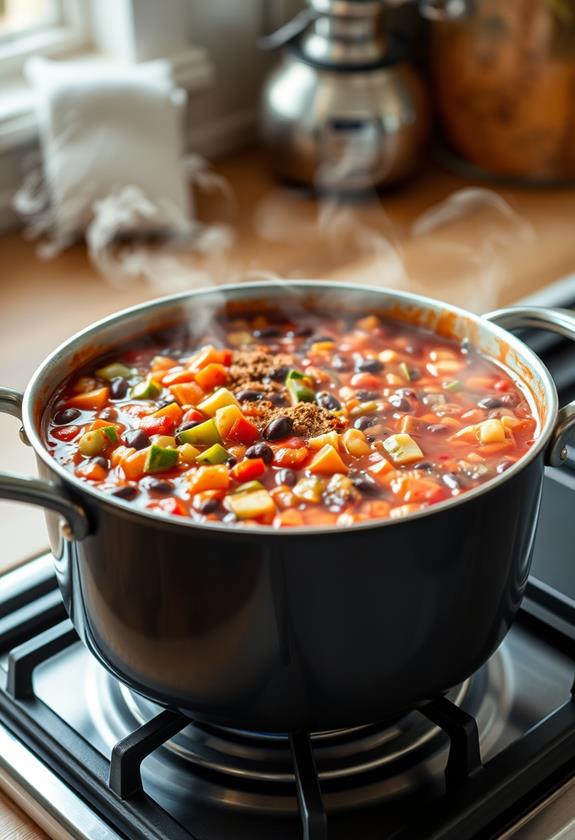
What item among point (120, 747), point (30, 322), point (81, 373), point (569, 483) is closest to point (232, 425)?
point (81, 373)

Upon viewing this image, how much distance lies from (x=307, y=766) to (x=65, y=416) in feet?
1.30

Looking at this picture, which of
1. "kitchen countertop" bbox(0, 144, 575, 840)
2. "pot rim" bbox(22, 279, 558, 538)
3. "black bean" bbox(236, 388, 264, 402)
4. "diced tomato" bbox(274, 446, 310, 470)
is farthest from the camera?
"kitchen countertop" bbox(0, 144, 575, 840)

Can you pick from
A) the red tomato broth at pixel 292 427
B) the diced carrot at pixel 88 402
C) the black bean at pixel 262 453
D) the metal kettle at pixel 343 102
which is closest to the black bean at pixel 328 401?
the red tomato broth at pixel 292 427

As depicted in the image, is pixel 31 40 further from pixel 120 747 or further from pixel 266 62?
pixel 120 747

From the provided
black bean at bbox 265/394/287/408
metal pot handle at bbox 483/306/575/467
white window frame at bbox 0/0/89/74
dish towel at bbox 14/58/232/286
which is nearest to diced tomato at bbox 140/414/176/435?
black bean at bbox 265/394/287/408

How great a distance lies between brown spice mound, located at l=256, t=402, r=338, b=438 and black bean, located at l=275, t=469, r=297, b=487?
0.21 feet

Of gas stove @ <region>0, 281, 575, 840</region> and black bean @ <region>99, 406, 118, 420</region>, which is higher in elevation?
black bean @ <region>99, 406, 118, 420</region>

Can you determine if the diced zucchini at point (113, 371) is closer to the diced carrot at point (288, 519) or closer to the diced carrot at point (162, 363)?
the diced carrot at point (162, 363)

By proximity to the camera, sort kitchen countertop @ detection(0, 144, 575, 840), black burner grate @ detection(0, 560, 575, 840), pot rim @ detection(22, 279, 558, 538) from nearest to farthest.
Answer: pot rim @ detection(22, 279, 558, 538) → black burner grate @ detection(0, 560, 575, 840) → kitchen countertop @ detection(0, 144, 575, 840)

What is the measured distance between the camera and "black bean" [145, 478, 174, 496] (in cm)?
91

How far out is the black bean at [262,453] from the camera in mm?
940

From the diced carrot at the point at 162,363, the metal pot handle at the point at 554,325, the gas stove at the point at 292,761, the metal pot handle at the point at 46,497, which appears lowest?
the gas stove at the point at 292,761

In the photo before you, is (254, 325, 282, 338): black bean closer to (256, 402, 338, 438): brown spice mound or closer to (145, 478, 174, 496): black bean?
(256, 402, 338, 438): brown spice mound

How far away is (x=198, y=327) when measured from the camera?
3.76ft
